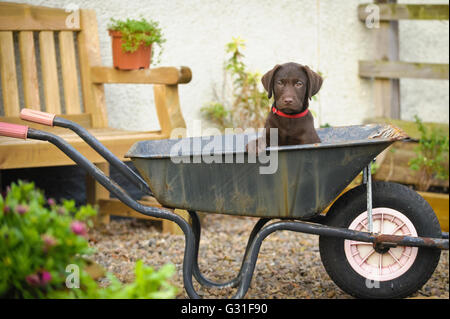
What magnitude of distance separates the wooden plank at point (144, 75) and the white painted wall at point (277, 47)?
0.35m

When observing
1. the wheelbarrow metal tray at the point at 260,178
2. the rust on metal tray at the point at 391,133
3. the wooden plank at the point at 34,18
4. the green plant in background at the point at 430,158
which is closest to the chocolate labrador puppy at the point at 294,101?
the wheelbarrow metal tray at the point at 260,178

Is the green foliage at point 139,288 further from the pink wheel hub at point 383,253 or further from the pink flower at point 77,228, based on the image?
the pink wheel hub at point 383,253

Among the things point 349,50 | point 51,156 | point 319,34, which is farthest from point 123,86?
point 349,50

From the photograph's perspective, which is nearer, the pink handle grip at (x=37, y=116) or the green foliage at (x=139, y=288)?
the green foliage at (x=139, y=288)

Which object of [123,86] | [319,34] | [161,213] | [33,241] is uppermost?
[319,34]

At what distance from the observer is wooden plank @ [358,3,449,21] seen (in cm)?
427

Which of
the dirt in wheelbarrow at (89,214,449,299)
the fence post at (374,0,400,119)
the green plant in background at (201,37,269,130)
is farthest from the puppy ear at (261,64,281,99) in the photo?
the fence post at (374,0,400,119)

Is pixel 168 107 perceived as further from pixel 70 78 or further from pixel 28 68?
pixel 28 68

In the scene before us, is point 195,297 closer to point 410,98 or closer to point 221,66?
point 221,66

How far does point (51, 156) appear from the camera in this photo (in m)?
2.62

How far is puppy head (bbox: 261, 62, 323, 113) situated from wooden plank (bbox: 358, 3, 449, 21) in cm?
269

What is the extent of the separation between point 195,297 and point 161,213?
32 centimetres

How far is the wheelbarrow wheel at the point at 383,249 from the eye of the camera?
6.90ft

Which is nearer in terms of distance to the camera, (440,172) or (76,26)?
(76,26)
